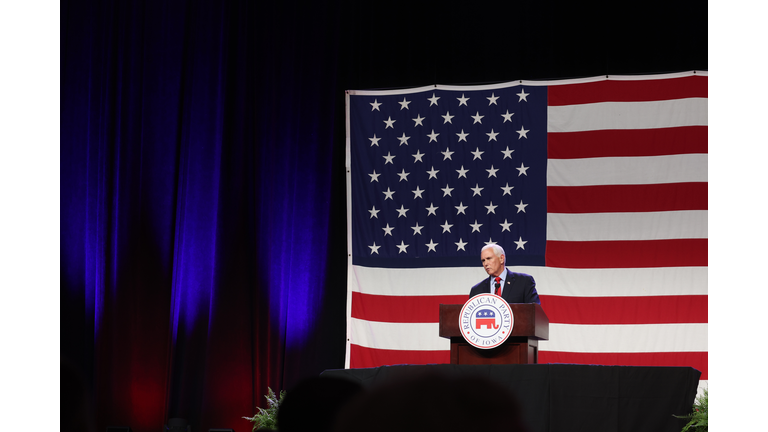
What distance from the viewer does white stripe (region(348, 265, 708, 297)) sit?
582 cm

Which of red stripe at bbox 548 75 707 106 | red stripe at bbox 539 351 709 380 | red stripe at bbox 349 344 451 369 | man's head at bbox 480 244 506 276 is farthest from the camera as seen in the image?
red stripe at bbox 349 344 451 369

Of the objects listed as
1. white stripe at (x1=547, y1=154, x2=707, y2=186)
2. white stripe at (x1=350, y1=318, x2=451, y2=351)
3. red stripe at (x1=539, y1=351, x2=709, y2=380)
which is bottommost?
red stripe at (x1=539, y1=351, x2=709, y2=380)

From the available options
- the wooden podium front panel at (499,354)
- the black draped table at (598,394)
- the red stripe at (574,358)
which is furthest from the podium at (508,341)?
the red stripe at (574,358)

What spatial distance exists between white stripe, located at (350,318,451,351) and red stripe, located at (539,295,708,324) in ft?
3.18

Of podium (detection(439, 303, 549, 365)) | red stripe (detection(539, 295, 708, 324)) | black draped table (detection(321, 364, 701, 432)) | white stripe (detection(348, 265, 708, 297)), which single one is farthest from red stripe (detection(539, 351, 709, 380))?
black draped table (detection(321, 364, 701, 432))

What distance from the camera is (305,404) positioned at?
1.17m

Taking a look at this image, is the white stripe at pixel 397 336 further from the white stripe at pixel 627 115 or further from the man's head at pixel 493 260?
the white stripe at pixel 627 115

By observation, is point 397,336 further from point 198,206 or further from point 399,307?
point 198,206

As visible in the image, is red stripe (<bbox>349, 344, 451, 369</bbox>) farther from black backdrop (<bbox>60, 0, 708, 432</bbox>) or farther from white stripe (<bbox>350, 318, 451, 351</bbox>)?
black backdrop (<bbox>60, 0, 708, 432</bbox>)

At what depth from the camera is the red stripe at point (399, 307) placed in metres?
6.13

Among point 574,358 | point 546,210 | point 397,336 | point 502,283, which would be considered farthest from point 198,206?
point 574,358

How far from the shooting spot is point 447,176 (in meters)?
6.32

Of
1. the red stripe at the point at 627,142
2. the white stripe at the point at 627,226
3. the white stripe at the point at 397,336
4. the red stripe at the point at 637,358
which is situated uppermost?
the red stripe at the point at 627,142

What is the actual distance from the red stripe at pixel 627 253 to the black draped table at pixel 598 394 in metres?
2.82
